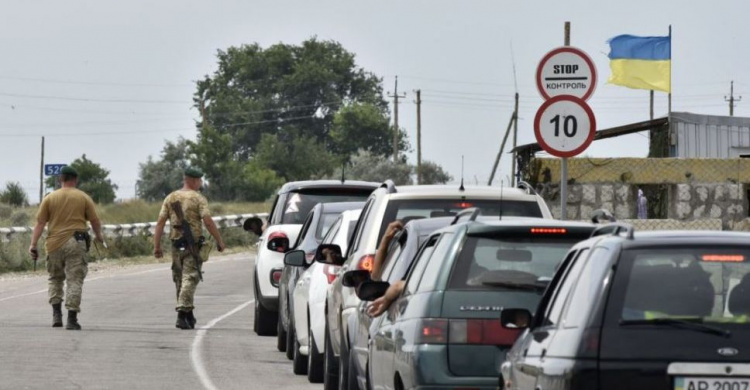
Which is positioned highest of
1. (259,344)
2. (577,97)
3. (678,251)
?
(577,97)

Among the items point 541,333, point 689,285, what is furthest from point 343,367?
point 689,285

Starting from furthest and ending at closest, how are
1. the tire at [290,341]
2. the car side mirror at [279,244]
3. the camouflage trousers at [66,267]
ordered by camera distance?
1. the camouflage trousers at [66,267]
2. the car side mirror at [279,244]
3. the tire at [290,341]

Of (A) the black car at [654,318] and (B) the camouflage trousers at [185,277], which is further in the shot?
(B) the camouflage trousers at [185,277]

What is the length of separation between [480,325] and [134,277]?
24.7m

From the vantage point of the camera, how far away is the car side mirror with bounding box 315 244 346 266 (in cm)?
1457

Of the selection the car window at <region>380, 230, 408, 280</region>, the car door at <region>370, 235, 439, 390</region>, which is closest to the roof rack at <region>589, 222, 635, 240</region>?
the car door at <region>370, 235, 439, 390</region>

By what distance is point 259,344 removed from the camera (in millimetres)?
19391

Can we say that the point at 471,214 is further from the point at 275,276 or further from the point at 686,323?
the point at 275,276

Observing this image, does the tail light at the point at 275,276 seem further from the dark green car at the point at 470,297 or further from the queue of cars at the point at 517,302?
the dark green car at the point at 470,297

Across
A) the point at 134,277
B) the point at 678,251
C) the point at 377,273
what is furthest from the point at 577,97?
the point at 134,277

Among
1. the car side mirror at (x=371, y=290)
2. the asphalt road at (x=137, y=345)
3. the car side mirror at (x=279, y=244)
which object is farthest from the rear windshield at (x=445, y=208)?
the car side mirror at (x=279, y=244)

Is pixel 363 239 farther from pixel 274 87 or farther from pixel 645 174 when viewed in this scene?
pixel 274 87

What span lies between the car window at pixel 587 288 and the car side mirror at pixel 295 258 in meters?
8.29

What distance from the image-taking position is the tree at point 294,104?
13325 centimetres
